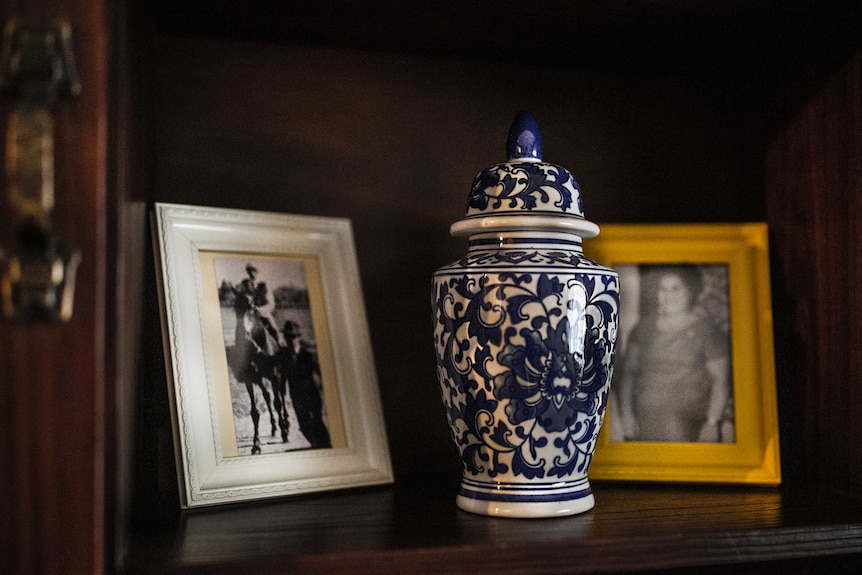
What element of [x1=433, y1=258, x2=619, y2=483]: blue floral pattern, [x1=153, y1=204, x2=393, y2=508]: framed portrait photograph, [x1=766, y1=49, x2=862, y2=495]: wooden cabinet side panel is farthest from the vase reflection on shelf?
[x1=766, y1=49, x2=862, y2=495]: wooden cabinet side panel

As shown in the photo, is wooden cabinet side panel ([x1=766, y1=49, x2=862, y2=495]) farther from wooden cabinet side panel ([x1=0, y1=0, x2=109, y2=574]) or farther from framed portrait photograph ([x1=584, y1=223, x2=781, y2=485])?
wooden cabinet side panel ([x1=0, y1=0, x2=109, y2=574])

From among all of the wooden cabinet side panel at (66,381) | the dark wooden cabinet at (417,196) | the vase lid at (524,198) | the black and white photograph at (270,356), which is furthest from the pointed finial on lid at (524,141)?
the wooden cabinet side panel at (66,381)

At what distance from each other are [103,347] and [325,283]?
0.94 ft

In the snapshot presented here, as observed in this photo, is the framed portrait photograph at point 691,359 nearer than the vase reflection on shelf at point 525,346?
No

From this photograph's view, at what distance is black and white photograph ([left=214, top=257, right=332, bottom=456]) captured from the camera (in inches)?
25.5

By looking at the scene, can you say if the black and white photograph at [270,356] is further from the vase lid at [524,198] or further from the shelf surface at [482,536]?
the vase lid at [524,198]

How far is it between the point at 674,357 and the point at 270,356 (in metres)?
0.37

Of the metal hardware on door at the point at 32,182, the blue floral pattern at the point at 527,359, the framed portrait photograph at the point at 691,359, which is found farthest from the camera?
the framed portrait photograph at the point at 691,359

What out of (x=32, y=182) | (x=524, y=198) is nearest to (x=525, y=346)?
(x=524, y=198)

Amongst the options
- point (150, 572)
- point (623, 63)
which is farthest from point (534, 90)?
point (150, 572)

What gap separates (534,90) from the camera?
808 millimetres

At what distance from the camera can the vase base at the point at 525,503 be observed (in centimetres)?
59

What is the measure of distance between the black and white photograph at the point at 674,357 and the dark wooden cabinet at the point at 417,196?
2.4 inches

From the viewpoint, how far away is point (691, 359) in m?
0.73
